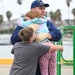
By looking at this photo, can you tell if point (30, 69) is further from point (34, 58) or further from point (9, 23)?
point (9, 23)

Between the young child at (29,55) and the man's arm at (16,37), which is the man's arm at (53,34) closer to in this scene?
the young child at (29,55)

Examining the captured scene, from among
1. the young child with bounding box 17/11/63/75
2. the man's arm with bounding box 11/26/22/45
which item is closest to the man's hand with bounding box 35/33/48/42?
the young child with bounding box 17/11/63/75

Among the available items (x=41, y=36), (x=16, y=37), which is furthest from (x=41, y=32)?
(x=16, y=37)

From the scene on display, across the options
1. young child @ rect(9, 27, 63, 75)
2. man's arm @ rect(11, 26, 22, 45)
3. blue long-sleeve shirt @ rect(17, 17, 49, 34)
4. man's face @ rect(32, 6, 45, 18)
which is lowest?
young child @ rect(9, 27, 63, 75)

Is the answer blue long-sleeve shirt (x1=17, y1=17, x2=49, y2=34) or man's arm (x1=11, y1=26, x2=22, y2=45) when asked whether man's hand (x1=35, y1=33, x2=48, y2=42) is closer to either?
blue long-sleeve shirt (x1=17, y1=17, x2=49, y2=34)

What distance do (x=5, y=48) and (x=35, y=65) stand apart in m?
11.4

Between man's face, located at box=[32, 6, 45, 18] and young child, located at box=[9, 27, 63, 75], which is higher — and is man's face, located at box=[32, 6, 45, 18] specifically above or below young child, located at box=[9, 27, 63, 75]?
above

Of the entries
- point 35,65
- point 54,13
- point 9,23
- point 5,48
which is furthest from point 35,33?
point 54,13

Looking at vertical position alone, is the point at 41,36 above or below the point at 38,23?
below

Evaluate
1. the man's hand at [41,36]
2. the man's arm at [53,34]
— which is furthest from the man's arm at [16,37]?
the man's arm at [53,34]

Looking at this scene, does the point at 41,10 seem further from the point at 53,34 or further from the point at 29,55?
the point at 29,55

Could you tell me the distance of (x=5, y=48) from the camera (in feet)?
49.4

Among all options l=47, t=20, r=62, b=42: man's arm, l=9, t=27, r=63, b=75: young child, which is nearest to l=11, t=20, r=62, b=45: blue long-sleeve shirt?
l=47, t=20, r=62, b=42: man's arm

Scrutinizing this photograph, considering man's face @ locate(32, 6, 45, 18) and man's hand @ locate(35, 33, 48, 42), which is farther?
man's face @ locate(32, 6, 45, 18)
